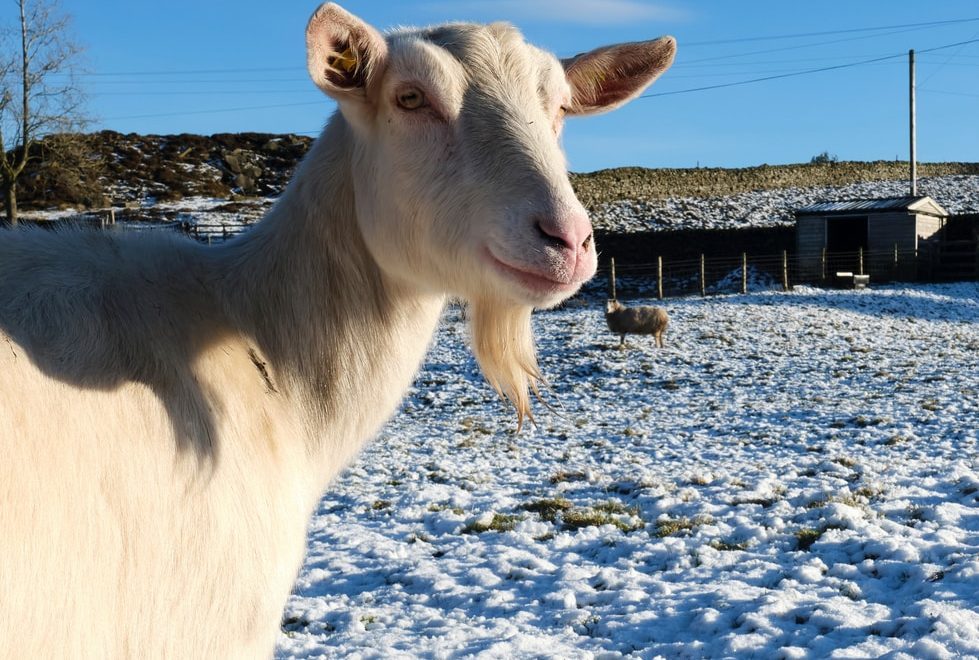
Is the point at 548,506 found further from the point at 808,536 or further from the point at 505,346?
the point at 505,346

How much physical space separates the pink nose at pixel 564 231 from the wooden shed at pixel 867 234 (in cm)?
3137

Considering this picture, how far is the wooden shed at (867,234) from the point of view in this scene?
32.1m

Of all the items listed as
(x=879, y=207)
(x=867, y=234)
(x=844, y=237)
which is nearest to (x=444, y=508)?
(x=879, y=207)

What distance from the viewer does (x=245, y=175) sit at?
1821 inches

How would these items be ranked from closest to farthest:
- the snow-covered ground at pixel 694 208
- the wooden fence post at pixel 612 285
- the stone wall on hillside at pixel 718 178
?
the wooden fence post at pixel 612 285 → the snow-covered ground at pixel 694 208 → the stone wall on hillside at pixel 718 178

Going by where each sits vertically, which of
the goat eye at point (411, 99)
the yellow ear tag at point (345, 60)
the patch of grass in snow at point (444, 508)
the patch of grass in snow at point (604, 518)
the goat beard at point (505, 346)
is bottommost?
the patch of grass in snow at point (444, 508)

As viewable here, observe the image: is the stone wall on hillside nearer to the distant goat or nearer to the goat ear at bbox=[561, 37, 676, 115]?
the distant goat

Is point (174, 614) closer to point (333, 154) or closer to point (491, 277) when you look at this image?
point (491, 277)

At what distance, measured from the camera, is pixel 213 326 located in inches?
97.6

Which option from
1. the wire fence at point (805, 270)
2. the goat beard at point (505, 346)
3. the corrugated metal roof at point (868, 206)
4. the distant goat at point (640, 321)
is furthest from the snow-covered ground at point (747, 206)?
the goat beard at point (505, 346)

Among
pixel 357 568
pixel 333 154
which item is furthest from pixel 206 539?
pixel 357 568

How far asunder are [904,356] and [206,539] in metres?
16.6

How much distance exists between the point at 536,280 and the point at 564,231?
0.16 metres

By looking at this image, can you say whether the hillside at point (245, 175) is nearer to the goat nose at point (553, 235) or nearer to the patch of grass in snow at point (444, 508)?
the patch of grass in snow at point (444, 508)
